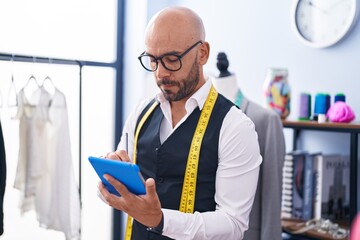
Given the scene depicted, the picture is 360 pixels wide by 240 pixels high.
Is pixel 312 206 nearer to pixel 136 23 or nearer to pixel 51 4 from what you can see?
pixel 136 23

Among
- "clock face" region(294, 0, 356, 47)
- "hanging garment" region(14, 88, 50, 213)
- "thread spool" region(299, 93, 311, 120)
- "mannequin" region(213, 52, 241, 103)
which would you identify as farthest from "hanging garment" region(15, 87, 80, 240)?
"clock face" region(294, 0, 356, 47)

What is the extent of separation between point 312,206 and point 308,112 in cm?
49

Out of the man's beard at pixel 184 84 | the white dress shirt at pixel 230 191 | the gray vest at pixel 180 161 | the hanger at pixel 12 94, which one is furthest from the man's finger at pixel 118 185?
the hanger at pixel 12 94

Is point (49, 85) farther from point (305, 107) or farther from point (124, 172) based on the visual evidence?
point (124, 172)

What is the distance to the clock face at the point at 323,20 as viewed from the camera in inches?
90.4

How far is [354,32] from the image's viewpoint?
2.29 meters

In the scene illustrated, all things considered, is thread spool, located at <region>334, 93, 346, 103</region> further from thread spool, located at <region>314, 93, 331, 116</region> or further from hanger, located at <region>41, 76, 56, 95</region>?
hanger, located at <region>41, 76, 56, 95</region>

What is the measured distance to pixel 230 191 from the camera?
1324mm

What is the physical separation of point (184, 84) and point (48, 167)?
Answer: 4.39 feet

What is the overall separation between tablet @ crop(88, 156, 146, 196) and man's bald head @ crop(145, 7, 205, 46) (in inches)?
16.6

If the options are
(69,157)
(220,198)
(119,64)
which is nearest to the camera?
(220,198)

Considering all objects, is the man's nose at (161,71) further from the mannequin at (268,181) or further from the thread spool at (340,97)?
the thread spool at (340,97)

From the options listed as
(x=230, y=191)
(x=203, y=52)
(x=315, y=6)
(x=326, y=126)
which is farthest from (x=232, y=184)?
(x=315, y=6)

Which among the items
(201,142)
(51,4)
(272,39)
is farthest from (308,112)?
(51,4)
